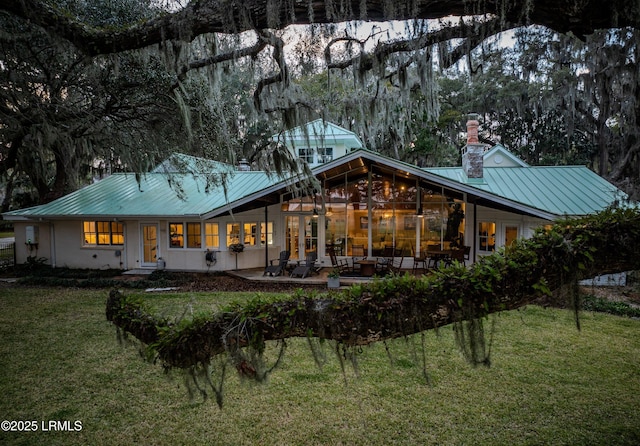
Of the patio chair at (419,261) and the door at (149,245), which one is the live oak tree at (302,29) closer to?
the patio chair at (419,261)

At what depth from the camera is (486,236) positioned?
12.4 meters

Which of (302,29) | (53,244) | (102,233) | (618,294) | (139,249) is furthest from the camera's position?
(53,244)

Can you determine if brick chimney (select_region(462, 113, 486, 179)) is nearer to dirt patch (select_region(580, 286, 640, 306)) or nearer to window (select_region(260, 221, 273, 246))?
dirt patch (select_region(580, 286, 640, 306))

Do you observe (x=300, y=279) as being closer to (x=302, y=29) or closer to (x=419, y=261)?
(x=419, y=261)

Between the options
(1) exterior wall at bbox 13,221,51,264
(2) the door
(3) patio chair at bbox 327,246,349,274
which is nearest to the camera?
(3) patio chair at bbox 327,246,349,274

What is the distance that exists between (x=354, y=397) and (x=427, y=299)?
2851 mm

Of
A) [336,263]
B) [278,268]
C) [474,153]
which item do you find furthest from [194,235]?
[474,153]

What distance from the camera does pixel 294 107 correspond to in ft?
21.6

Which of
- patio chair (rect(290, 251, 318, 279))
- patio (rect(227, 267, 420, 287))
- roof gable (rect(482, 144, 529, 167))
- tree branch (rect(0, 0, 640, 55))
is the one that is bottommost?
patio (rect(227, 267, 420, 287))

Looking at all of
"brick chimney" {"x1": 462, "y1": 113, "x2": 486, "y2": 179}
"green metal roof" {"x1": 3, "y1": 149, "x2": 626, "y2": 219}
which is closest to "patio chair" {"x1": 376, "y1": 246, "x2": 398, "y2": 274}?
"green metal roof" {"x1": 3, "y1": 149, "x2": 626, "y2": 219}

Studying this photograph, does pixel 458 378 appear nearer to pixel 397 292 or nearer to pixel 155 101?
pixel 397 292

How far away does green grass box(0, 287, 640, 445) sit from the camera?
13.1 feet

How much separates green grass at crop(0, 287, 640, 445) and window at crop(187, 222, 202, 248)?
6226 mm

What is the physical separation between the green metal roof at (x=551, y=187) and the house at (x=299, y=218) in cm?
4
